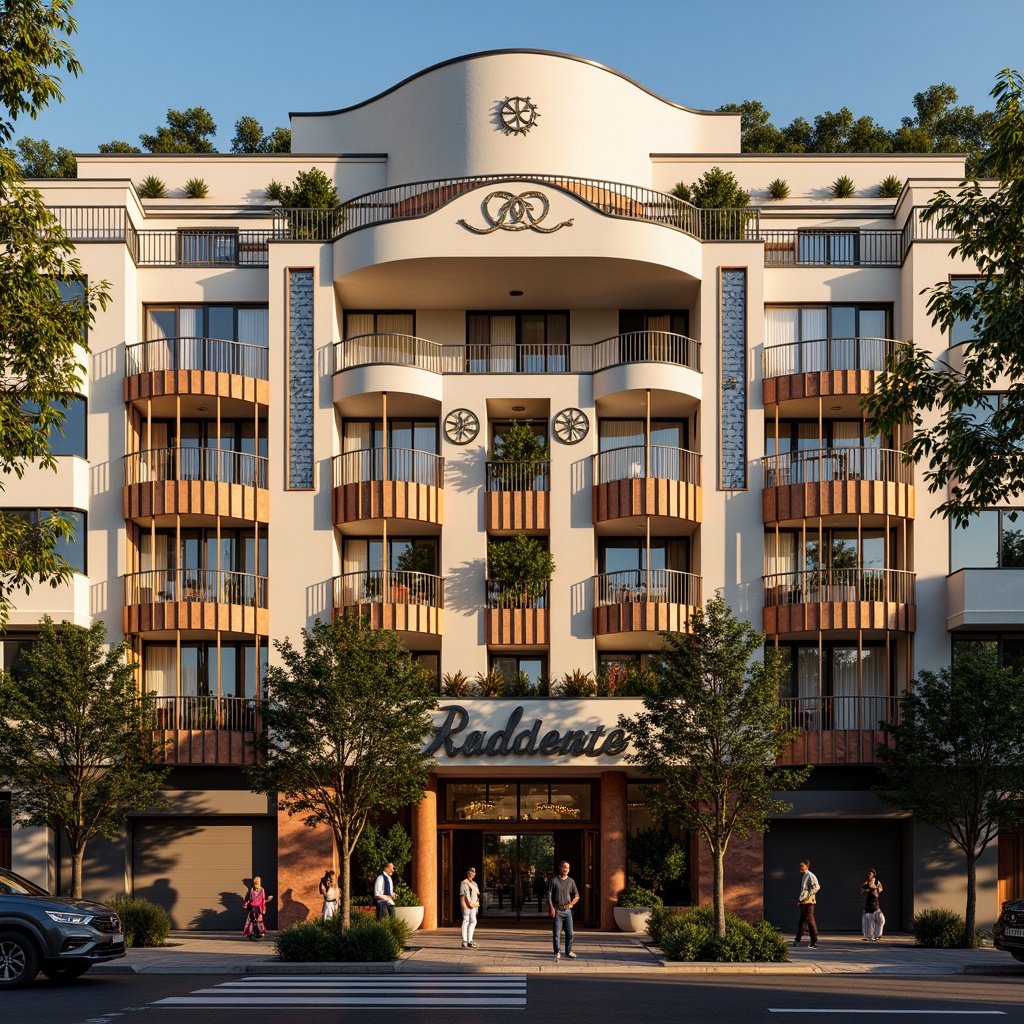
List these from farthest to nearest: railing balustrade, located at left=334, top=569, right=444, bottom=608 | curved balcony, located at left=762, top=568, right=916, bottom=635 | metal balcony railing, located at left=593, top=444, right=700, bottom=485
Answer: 1. metal balcony railing, located at left=593, top=444, right=700, bottom=485
2. railing balustrade, located at left=334, top=569, right=444, bottom=608
3. curved balcony, located at left=762, top=568, right=916, bottom=635

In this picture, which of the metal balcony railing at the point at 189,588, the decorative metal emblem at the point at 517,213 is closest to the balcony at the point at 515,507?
the decorative metal emblem at the point at 517,213

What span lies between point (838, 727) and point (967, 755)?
193 inches

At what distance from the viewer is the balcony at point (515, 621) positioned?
121 feet

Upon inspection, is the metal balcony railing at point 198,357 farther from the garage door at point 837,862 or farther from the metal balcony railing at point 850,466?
the garage door at point 837,862

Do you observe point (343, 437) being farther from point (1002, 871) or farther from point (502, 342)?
point (1002, 871)

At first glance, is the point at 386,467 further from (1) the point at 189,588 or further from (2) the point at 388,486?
(1) the point at 189,588

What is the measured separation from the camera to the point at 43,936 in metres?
20.8

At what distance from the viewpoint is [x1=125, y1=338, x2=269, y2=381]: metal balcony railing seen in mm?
38188

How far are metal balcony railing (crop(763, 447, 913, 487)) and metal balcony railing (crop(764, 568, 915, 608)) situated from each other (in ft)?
8.18

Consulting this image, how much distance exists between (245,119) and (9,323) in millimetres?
50224

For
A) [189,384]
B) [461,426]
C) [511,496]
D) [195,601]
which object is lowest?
[195,601]

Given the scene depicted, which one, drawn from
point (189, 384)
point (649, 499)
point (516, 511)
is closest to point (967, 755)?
point (649, 499)

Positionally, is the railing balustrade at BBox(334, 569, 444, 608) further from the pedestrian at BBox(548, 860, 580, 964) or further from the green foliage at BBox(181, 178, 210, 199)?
the green foliage at BBox(181, 178, 210, 199)

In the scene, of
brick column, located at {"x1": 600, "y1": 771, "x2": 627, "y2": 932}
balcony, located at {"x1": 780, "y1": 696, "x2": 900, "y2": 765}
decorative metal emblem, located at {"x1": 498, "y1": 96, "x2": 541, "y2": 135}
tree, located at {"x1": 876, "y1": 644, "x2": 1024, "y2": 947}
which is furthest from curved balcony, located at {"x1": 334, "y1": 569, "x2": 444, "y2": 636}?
decorative metal emblem, located at {"x1": 498, "y1": 96, "x2": 541, "y2": 135}
